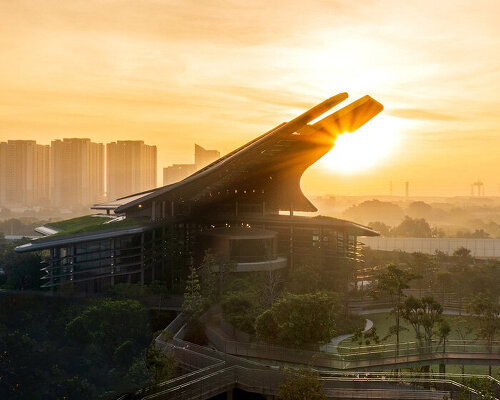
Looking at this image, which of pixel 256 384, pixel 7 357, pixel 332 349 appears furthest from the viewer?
pixel 332 349

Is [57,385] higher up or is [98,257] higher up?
[98,257]

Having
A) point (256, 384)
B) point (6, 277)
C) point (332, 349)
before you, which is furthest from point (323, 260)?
point (6, 277)

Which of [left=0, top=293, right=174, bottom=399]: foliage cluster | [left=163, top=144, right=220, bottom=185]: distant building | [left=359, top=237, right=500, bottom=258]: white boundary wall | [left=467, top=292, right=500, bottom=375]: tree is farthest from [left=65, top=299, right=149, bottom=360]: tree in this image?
[left=163, top=144, right=220, bottom=185]: distant building

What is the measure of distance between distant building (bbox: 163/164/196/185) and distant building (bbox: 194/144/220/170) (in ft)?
30.1

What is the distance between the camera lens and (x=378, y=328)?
116 ft

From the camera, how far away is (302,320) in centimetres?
2631

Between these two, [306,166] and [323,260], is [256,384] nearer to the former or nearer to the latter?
[323,260]

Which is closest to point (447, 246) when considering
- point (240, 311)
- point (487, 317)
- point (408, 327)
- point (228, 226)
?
point (228, 226)

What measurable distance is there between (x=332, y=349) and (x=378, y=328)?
748 cm

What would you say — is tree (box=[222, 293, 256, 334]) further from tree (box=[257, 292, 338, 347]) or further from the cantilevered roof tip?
the cantilevered roof tip

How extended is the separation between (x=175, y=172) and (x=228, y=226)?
133 meters

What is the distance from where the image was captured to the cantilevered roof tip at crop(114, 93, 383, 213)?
3575cm

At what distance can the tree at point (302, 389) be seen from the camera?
20.8 meters

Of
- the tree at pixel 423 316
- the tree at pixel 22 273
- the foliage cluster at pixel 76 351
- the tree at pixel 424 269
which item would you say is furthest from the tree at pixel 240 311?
the tree at pixel 424 269
